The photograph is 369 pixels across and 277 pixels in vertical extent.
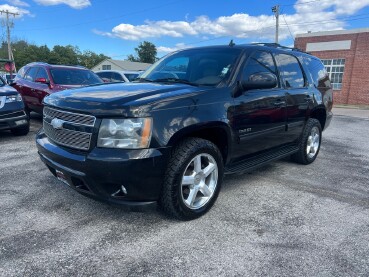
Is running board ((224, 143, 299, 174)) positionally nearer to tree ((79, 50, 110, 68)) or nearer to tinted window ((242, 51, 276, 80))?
tinted window ((242, 51, 276, 80))

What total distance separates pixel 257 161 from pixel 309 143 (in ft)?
6.33

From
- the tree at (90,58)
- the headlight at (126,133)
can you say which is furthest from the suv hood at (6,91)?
the tree at (90,58)

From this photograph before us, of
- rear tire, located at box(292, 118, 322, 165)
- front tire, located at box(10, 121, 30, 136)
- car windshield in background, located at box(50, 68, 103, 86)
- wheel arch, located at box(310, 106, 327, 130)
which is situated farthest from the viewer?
car windshield in background, located at box(50, 68, 103, 86)

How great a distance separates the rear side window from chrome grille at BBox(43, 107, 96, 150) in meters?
3.98

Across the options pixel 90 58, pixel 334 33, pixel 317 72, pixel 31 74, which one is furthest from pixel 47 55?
pixel 317 72

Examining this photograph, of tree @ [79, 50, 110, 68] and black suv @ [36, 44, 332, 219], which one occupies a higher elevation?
tree @ [79, 50, 110, 68]

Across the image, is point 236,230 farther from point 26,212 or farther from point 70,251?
point 26,212

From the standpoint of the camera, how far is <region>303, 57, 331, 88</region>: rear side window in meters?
5.38

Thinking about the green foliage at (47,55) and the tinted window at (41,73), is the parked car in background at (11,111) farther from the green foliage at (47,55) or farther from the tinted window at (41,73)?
the green foliage at (47,55)

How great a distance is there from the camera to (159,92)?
3.12 metres

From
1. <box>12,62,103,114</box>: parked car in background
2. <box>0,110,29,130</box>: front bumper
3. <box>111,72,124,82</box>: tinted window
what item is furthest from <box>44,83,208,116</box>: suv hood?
Answer: <box>111,72,124,82</box>: tinted window

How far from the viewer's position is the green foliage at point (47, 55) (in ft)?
225

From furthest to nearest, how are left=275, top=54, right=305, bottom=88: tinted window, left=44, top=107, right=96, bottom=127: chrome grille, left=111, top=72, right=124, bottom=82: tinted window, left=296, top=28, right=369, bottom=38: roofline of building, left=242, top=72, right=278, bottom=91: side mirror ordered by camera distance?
left=296, top=28, right=369, bottom=38: roofline of building < left=111, top=72, right=124, bottom=82: tinted window < left=275, top=54, right=305, bottom=88: tinted window < left=242, top=72, right=278, bottom=91: side mirror < left=44, top=107, right=96, bottom=127: chrome grille

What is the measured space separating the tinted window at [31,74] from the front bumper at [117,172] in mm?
7081
